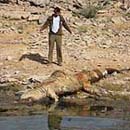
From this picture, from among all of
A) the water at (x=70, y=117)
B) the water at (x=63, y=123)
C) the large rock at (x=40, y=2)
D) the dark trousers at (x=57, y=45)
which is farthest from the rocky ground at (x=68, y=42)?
the water at (x=63, y=123)

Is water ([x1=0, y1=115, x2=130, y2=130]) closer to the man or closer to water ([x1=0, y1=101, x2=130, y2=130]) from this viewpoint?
water ([x1=0, y1=101, x2=130, y2=130])

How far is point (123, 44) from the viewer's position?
53.9 feet

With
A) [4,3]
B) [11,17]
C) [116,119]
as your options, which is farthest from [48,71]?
[4,3]

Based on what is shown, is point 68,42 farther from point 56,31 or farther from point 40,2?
point 40,2

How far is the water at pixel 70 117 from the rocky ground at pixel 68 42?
1.38m

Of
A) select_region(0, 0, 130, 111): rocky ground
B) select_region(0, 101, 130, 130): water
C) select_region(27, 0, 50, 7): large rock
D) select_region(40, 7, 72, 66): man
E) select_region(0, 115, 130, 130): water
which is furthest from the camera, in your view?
select_region(27, 0, 50, 7): large rock

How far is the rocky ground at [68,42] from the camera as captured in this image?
557 inches

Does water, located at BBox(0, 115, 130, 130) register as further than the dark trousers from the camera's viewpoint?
No

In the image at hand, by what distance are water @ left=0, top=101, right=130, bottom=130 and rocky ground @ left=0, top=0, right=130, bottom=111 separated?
1.38m

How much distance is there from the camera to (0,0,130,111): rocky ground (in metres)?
14.2

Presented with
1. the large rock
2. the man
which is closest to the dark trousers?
the man

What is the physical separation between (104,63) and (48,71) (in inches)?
59.2

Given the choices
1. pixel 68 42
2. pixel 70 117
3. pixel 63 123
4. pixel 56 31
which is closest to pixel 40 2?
pixel 68 42

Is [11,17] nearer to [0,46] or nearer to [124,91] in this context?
[0,46]
